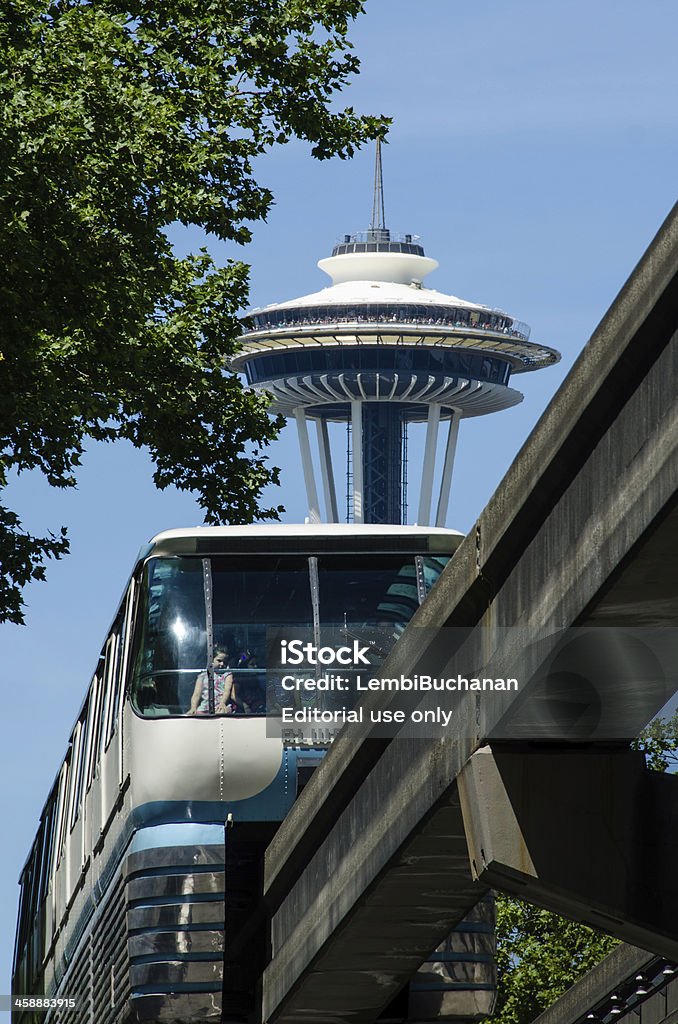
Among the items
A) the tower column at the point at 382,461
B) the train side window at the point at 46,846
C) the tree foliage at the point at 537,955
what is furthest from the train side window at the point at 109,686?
the tower column at the point at 382,461

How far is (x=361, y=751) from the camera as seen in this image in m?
11.4

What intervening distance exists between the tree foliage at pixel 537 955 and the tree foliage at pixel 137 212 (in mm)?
11734

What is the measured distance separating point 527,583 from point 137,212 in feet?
44.1

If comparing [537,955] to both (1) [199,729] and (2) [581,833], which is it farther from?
(2) [581,833]

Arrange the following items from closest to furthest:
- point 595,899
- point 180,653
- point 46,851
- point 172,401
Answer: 1. point 595,899
2. point 180,653
3. point 46,851
4. point 172,401

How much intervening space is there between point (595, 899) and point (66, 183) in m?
12.0

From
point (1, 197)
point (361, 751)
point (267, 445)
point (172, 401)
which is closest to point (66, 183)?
point (1, 197)

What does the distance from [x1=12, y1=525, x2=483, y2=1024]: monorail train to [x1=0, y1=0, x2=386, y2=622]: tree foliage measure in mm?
4894

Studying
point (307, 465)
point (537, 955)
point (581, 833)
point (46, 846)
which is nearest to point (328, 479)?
point (307, 465)

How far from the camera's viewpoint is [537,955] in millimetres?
33625

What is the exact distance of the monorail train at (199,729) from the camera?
13.9 m

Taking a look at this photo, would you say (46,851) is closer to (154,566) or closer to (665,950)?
(154,566)

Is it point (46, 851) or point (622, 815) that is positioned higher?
point (46, 851)

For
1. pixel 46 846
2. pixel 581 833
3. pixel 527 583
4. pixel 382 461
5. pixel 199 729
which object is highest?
pixel 382 461
